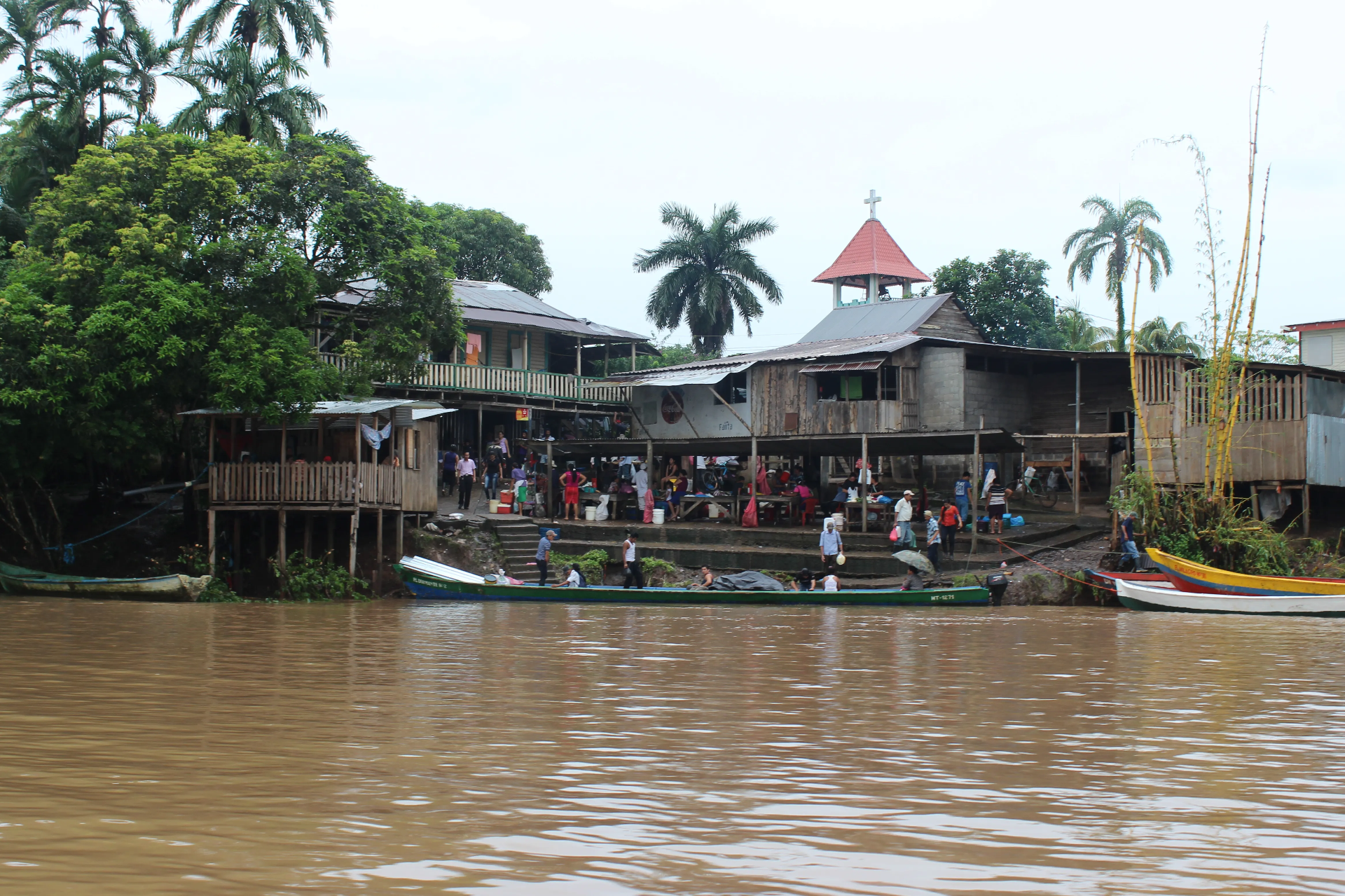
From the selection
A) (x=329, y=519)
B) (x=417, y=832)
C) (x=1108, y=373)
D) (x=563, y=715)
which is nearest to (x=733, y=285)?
(x=1108, y=373)

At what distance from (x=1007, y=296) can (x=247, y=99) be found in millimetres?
31321

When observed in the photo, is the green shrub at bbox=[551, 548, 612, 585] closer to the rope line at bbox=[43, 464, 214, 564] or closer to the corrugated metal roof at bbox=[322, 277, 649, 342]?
the rope line at bbox=[43, 464, 214, 564]

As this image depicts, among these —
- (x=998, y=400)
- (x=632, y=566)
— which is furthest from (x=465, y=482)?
(x=998, y=400)

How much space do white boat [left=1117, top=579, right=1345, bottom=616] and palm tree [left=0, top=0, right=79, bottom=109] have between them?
88.6 ft

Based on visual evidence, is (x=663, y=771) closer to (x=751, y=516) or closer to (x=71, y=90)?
(x=751, y=516)

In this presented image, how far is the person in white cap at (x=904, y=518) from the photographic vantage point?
23312mm

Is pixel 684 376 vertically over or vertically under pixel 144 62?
under

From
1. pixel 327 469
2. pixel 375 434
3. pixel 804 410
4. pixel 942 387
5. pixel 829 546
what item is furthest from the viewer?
pixel 804 410

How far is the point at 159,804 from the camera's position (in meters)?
5.07

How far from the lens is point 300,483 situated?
23.1 m

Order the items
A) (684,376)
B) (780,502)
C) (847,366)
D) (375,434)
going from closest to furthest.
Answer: (375,434) → (780,502) → (847,366) → (684,376)

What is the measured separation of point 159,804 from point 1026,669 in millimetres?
7900

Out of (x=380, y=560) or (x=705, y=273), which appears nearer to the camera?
(x=380, y=560)

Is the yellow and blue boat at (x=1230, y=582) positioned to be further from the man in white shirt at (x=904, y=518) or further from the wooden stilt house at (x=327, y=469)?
the wooden stilt house at (x=327, y=469)
